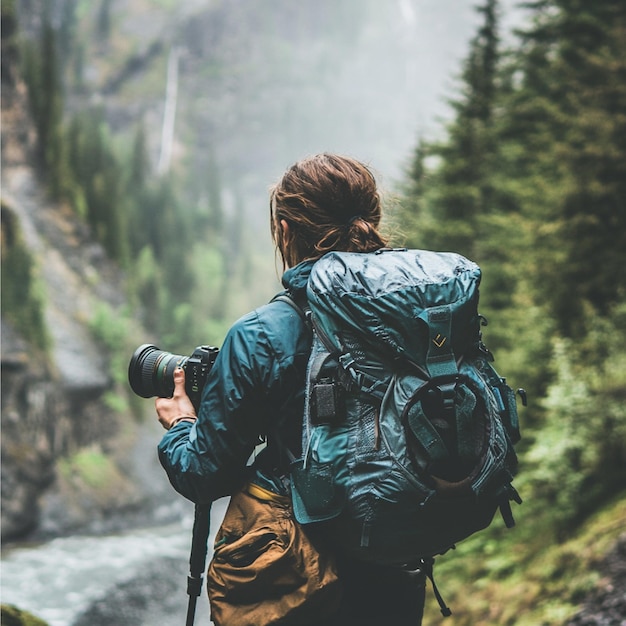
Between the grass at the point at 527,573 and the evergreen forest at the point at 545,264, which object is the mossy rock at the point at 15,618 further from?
the grass at the point at 527,573

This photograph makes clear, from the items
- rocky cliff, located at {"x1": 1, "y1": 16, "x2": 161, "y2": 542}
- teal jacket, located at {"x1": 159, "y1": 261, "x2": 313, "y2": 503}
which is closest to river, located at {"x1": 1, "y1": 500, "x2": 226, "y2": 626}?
rocky cliff, located at {"x1": 1, "y1": 16, "x2": 161, "y2": 542}

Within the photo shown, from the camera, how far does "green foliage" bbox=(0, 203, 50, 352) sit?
82.2 ft

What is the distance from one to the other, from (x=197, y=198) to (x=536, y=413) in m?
84.6

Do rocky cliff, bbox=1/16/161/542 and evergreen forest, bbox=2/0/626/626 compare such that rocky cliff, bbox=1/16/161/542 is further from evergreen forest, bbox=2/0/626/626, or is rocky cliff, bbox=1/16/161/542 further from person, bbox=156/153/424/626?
person, bbox=156/153/424/626

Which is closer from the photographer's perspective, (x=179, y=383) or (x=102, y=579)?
(x=179, y=383)

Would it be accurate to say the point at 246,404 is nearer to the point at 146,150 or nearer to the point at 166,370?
the point at 166,370

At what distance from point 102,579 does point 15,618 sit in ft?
50.0

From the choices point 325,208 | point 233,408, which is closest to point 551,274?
point 325,208

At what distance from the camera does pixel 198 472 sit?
2.07m

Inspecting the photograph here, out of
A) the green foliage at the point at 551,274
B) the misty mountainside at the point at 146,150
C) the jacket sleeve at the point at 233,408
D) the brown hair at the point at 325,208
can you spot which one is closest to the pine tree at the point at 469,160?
the green foliage at the point at 551,274

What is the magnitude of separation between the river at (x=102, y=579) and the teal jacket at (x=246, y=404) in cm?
1342

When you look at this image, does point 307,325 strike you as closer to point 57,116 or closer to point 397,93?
point 57,116

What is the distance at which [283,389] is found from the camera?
207 cm

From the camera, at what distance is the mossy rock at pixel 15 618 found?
3.79 metres
